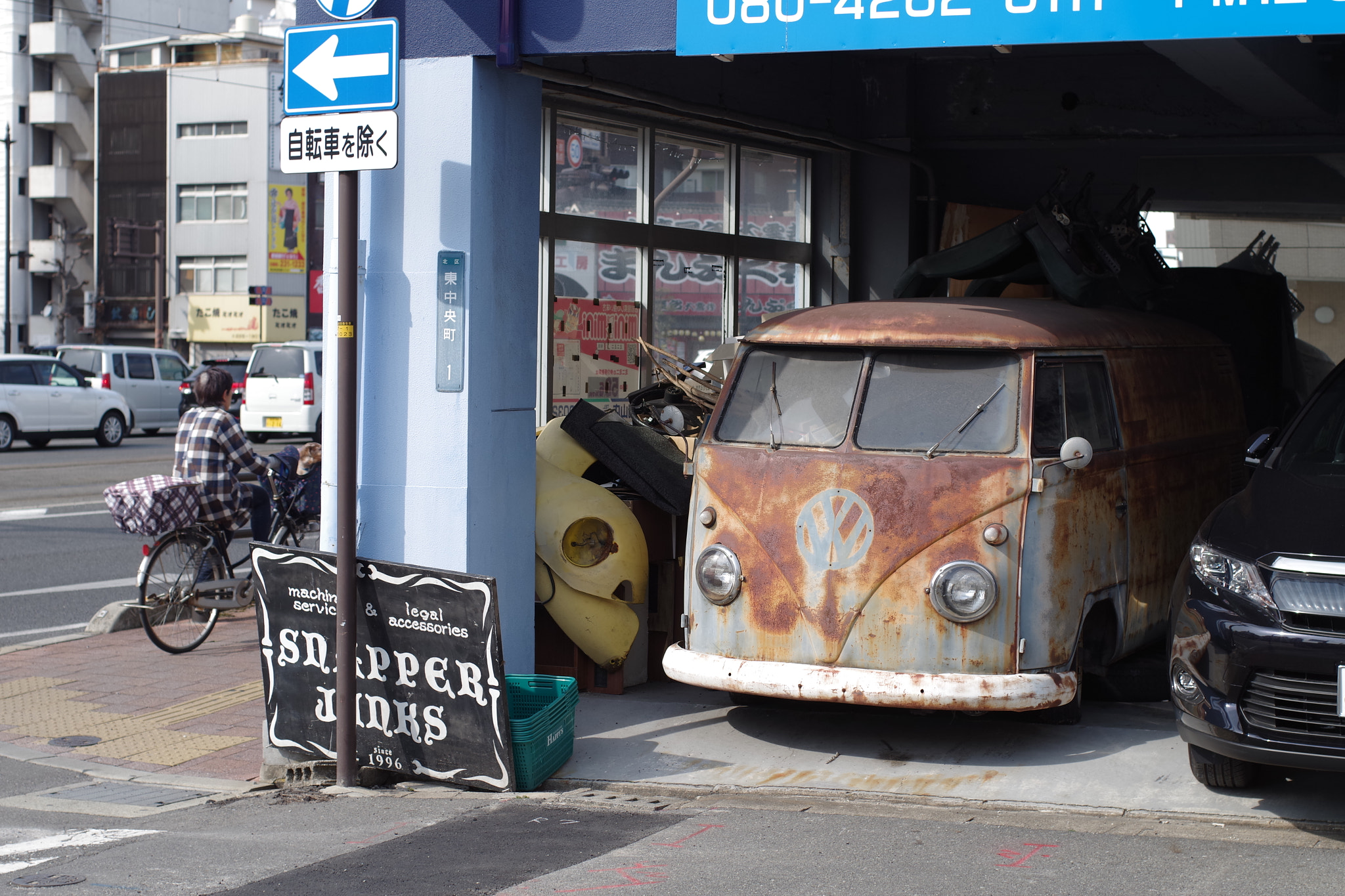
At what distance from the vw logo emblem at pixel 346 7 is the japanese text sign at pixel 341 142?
56cm

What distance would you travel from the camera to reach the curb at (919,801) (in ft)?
18.0

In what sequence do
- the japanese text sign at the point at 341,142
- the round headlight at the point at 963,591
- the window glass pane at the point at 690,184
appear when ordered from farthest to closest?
the window glass pane at the point at 690,184, the round headlight at the point at 963,591, the japanese text sign at the point at 341,142

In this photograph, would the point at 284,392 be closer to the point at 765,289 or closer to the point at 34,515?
the point at 34,515

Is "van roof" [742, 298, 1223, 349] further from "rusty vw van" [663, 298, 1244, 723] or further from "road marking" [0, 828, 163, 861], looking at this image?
"road marking" [0, 828, 163, 861]

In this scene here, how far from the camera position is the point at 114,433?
27609 mm

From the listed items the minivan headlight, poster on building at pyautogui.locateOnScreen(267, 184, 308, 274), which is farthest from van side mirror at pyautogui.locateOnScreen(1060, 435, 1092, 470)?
poster on building at pyautogui.locateOnScreen(267, 184, 308, 274)

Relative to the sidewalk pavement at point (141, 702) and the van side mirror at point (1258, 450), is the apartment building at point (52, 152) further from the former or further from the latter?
the van side mirror at point (1258, 450)

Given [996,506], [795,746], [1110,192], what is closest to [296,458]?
[795,746]

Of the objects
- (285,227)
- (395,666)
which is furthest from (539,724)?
(285,227)

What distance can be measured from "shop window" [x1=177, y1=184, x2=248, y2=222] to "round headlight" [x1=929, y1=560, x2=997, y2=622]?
52724mm

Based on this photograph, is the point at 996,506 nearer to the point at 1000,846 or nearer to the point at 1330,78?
the point at 1000,846

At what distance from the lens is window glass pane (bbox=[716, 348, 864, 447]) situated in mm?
6695

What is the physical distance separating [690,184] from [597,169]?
50.3 inches

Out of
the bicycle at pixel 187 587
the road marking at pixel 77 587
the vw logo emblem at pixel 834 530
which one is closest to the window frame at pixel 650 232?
the bicycle at pixel 187 587
